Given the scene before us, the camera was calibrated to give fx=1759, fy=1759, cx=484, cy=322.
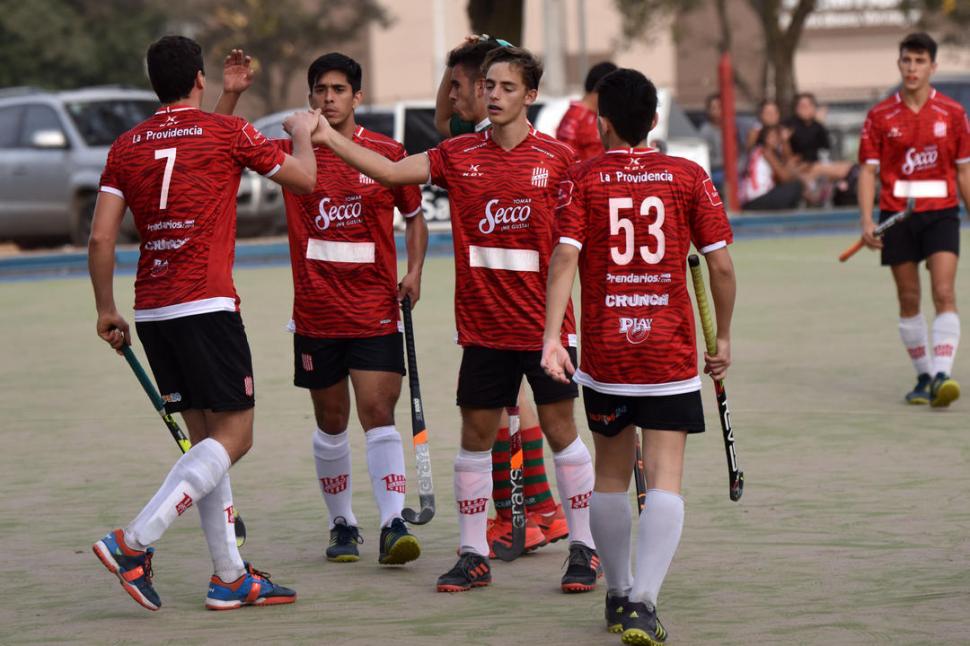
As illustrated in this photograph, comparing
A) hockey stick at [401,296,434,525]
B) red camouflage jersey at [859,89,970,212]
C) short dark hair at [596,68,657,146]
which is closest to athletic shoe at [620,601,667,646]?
hockey stick at [401,296,434,525]

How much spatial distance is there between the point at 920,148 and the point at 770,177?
1372 cm

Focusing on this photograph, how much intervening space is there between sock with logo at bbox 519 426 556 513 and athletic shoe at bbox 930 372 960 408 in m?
3.40

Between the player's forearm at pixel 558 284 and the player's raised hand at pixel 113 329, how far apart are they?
1.59 meters

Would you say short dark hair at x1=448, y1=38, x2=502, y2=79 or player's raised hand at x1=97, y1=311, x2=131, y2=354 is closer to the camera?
player's raised hand at x1=97, y1=311, x2=131, y2=354

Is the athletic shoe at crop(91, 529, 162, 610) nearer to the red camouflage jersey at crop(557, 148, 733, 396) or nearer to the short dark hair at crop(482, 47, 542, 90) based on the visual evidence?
the red camouflage jersey at crop(557, 148, 733, 396)

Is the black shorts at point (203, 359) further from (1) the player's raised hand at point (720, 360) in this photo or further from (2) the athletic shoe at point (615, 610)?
(1) the player's raised hand at point (720, 360)

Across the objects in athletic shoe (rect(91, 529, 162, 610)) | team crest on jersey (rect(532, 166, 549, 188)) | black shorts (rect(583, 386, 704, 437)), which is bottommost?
athletic shoe (rect(91, 529, 162, 610))

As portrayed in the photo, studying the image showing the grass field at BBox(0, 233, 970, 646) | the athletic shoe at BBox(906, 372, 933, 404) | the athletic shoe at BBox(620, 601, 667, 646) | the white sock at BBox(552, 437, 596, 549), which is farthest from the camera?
the athletic shoe at BBox(906, 372, 933, 404)

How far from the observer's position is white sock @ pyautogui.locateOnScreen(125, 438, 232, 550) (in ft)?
19.5

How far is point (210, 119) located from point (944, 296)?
5536 mm

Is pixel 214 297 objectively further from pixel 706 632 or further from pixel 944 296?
pixel 944 296

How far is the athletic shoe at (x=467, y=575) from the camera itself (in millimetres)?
6332

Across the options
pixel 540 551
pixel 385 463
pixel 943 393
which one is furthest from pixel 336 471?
pixel 943 393

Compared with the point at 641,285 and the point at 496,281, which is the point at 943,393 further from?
the point at 641,285
